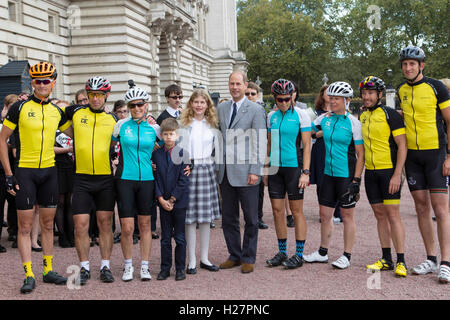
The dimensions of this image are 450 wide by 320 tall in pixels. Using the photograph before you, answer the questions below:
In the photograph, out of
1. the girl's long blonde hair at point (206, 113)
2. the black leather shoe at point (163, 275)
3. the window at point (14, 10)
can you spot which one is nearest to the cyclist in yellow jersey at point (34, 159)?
the black leather shoe at point (163, 275)

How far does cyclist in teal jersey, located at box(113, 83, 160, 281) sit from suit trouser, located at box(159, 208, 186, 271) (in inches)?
7.3

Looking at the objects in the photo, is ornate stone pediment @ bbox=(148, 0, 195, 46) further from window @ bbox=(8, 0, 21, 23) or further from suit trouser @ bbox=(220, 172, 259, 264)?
suit trouser @ bbox=(220, 172, 259, 264)

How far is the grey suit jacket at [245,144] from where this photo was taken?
6.16m

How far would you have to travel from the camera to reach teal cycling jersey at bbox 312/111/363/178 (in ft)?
20.3

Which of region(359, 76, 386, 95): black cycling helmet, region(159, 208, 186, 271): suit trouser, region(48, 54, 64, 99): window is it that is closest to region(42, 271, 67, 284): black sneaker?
region(159, 208, 186, 271): suit trouser

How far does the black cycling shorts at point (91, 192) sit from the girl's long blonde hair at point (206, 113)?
114 cm

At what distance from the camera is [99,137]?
5773mm

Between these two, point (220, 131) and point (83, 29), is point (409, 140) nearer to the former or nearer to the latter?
point (220, 131)

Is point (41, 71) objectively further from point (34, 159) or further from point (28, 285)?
point (28, 285)

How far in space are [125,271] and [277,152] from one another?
230cm

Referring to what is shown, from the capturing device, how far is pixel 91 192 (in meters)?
5.73
